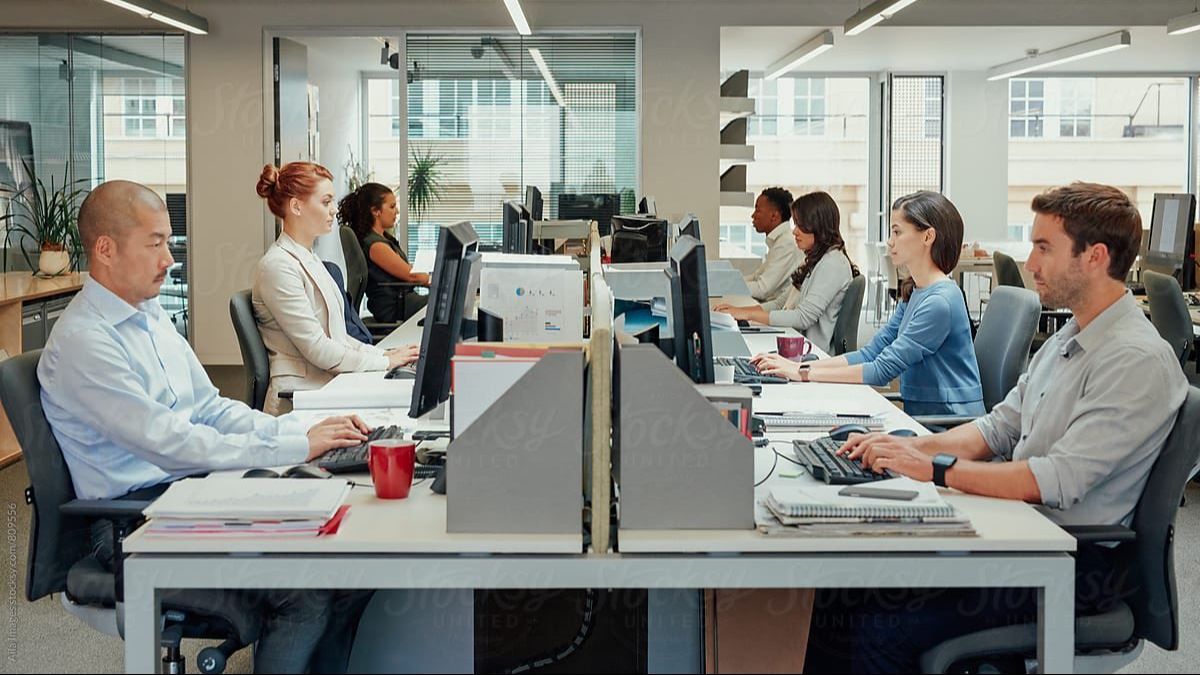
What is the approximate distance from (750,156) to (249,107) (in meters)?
3.67

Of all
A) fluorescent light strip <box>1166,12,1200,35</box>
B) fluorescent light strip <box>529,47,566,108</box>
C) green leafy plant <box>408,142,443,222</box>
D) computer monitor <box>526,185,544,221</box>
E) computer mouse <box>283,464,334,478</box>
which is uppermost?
fluorescent light strip <box>1166,12,1200,35</box>

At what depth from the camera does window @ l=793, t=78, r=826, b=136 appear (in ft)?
45.9

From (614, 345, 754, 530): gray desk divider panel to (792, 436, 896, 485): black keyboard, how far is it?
17.6 inches

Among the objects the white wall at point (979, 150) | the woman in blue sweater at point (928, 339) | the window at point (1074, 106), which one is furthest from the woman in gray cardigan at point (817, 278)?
the window at point (1074, 106)

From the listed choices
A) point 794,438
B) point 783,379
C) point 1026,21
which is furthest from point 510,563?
point 1026,21

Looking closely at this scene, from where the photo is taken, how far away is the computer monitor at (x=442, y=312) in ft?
9.05

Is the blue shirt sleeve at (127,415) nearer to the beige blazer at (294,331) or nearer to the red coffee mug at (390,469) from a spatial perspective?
the red coffee mug at (390,469)

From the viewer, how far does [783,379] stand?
158 inches

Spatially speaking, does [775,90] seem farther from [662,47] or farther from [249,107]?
[249,107]

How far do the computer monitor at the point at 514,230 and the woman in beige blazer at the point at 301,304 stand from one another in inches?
21.3

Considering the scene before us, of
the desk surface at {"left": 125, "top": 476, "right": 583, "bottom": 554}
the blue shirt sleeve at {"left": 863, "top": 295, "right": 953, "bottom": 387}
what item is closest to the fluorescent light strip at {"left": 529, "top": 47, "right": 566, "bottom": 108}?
the blue shirt sleeve at {"left": 863, "top": 295, "right": 953, "bottom": 387}

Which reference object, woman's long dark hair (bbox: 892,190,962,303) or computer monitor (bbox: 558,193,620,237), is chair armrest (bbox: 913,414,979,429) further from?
computer monitor (bbox: 558,193,620,237)

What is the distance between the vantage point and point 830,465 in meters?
2.61

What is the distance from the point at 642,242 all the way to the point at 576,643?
2.83m
